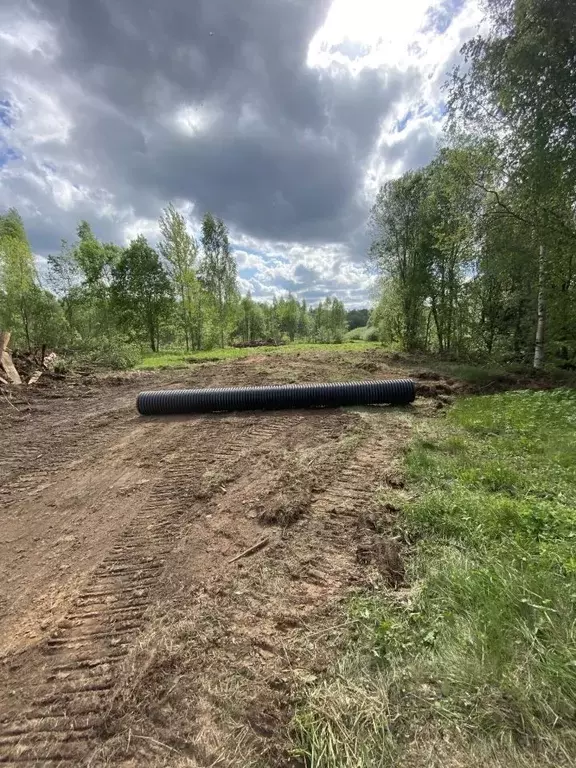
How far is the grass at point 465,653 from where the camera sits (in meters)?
1.37

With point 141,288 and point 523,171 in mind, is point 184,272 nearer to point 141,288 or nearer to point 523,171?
point 141,288

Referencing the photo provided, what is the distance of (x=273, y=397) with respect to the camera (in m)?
6.59

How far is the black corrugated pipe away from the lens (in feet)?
21.4

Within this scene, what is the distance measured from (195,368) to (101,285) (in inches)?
641

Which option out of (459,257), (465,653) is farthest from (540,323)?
(465,653)

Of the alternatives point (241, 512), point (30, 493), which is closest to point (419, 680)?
point (241, 512)

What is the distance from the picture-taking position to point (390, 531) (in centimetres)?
280

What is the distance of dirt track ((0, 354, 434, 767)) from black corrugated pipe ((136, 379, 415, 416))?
4.86 feet

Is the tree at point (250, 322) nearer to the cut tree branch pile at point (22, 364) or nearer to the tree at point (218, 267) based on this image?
the tree at point (218, 267)

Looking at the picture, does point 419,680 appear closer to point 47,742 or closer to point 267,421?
point 47,742

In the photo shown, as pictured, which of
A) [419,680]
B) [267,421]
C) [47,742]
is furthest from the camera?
[267,421]

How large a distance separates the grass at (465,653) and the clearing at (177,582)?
0.64 ft

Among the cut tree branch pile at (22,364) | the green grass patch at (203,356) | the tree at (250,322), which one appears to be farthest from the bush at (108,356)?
the tree at (250,322)

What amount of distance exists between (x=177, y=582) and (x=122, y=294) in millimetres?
25409
